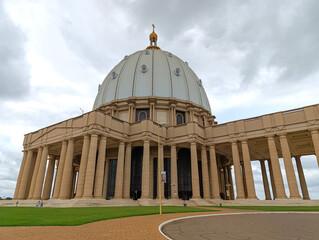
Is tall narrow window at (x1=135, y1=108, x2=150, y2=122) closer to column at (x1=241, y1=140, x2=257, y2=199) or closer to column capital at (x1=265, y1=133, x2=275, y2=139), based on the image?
column at (x1=241, y1=140, x2=257, y2=199)

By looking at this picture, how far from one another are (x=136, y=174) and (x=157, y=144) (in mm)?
7316

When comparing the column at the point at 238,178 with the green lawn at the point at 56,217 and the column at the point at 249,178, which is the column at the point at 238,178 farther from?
the green lawn at the point at 56,217

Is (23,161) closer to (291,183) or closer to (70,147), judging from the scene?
(70,147)

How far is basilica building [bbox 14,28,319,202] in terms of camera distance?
32.1m

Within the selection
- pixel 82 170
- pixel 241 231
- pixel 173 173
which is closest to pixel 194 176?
pixel 173 173

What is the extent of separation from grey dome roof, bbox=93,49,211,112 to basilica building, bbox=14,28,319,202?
0.25 meters

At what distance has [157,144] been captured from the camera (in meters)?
39.5

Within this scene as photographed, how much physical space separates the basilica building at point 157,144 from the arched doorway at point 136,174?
185mm

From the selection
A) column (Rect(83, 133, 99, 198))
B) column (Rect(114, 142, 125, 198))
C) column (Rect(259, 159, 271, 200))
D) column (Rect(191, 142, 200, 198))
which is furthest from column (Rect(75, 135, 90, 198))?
column (Rect(259, 159, 271, 200))

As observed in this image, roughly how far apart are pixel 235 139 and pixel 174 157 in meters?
11.0

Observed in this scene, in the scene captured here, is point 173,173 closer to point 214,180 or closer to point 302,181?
point 214,180

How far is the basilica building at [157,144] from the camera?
1265 inches

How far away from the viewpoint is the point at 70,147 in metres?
34.3

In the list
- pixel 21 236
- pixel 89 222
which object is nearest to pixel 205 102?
pixel 89 222
